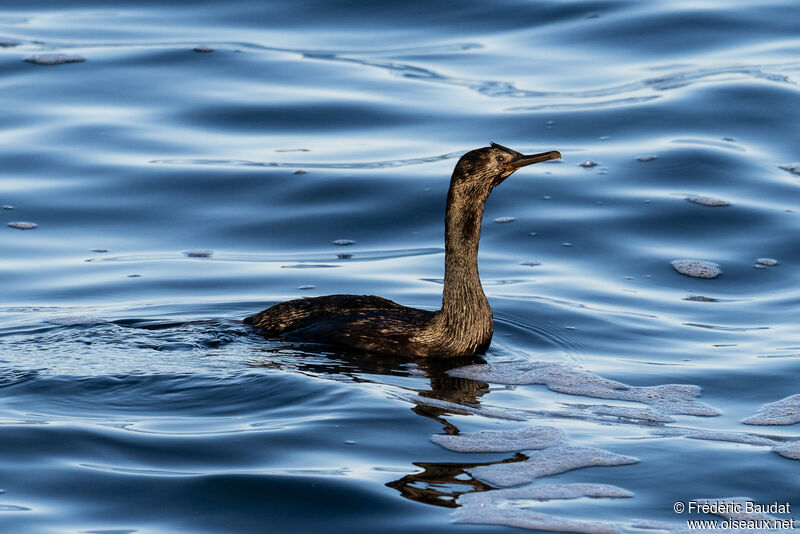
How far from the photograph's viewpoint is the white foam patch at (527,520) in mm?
5598

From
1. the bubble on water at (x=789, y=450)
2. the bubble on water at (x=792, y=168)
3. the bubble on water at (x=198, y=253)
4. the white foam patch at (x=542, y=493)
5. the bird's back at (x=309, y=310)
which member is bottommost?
the white foam patch at (x=542, y=493)

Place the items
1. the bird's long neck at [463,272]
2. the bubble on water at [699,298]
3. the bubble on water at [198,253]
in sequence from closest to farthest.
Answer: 1. the bird's long neck at [463,272]
2. the bubble on water at [699,298]
3. the bubble on water at [198,253]

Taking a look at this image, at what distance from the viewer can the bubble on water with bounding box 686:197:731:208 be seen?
12.3 m

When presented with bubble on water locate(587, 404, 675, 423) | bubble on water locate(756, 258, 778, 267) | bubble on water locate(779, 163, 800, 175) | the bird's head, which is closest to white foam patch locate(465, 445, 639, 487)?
bubble on water locate(587, 404, 675, 423)

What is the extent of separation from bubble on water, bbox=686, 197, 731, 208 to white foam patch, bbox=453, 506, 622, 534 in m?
7.16

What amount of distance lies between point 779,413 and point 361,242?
17.1 ft

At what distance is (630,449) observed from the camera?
259 inches

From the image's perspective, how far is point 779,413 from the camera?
7.34 meters

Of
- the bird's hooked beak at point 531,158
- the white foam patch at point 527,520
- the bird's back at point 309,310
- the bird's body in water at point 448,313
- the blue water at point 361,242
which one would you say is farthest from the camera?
the bird's back at point 309,310

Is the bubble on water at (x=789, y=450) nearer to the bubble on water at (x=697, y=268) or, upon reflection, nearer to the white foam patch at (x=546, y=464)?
the white foam patch at (x=546, y=464)

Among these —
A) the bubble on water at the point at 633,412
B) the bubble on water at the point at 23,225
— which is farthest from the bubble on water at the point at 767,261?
the bubble on water at the point at 23,225

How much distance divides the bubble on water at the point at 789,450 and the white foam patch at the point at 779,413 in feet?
1.44

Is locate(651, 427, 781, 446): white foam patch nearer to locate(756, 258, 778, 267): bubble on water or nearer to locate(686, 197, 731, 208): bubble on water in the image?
locate(756, 258, 778, 267): bubble on water

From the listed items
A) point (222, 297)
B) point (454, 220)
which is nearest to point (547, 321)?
point (454, 220)
